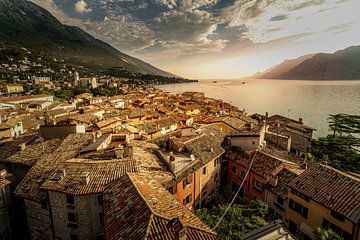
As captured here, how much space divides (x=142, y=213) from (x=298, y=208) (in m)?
14.7

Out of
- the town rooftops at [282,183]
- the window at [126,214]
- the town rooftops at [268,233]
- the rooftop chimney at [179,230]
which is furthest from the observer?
the town rooftops at [282,183]

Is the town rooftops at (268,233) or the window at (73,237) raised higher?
the town rooftops at (268,233)

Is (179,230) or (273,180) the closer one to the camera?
(179,230)

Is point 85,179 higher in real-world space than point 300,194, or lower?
higher

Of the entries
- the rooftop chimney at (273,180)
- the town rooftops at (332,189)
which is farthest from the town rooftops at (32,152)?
the town rooftops at (332,189)

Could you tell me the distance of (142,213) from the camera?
39.6 ft

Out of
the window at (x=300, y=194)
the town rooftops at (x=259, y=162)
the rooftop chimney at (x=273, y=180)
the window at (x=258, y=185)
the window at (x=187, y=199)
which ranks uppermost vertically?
the town rooftops at (x=259, y=162)

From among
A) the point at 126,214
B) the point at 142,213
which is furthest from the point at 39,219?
the point at 142,213

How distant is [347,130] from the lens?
145 feet

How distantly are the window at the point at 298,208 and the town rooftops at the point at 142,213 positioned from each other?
37.3 ft

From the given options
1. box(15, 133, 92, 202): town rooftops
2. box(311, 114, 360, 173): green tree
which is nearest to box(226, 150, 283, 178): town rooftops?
box(311, 114, 360, 173): green tree

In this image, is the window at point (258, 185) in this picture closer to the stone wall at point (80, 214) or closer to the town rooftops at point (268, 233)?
the town rooftops at point (268, 233)

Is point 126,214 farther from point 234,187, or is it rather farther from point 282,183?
point 234,187

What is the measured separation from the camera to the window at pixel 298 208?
18.5 metres
